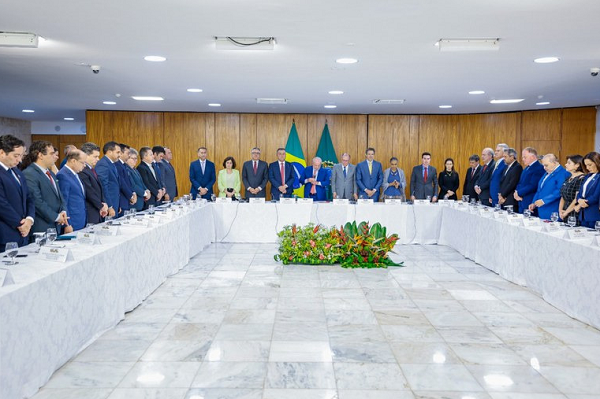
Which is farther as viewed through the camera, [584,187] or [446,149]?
[446,149]

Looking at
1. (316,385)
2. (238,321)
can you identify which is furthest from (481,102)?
(316,385)

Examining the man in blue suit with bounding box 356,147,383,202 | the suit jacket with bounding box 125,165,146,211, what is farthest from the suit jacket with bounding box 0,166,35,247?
the man in blue suit with bounding box 356,147,383,202

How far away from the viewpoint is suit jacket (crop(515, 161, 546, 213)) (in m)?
7.38

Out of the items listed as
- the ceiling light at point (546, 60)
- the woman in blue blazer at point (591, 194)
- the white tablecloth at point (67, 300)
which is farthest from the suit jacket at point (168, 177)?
the woman in blue blazer at point (591, 194)

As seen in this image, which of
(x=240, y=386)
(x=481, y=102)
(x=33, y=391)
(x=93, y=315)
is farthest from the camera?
(x=481, y=102)

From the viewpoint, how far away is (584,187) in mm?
6020

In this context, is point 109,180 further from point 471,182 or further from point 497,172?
point 471,182

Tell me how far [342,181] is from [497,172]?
295 cm

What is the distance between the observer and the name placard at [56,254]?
3627 mm

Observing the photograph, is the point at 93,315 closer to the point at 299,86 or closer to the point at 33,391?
the point at 33,391

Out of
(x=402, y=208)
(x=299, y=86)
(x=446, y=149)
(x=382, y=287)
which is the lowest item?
(x=382, y=287)

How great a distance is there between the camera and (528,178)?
7.50 m

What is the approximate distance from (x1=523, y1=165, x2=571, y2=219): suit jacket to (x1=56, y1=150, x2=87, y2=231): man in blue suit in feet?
18.0

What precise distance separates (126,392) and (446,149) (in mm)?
11184
